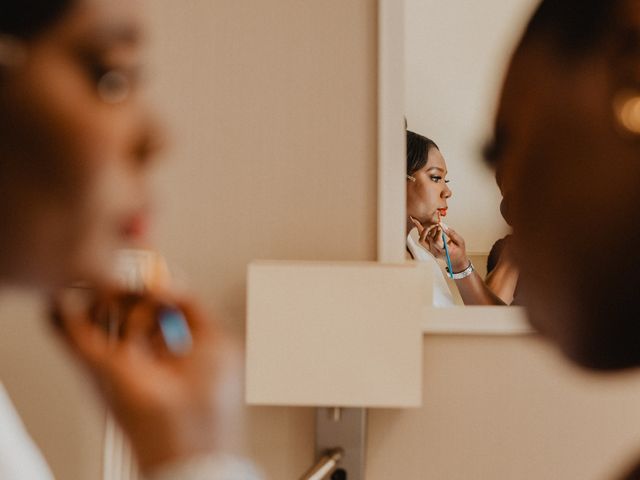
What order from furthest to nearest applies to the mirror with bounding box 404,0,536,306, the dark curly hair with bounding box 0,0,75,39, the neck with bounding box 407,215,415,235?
the neck with bounding box 407,215,415,235
the mirror with bounding box 404,0,536,306
the dark curly hair with bounding box 0,0,75,39

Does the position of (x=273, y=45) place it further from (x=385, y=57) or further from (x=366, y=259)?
(x=366, y=259)

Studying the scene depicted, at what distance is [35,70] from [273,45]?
521 mm

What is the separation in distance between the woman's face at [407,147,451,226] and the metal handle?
480mm

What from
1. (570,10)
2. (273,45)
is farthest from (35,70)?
(570,10)

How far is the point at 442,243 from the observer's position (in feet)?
4.25

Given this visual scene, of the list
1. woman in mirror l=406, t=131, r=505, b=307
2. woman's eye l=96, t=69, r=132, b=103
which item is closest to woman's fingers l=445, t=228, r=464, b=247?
woman in mirror l=406, t=131, r=505, b=307

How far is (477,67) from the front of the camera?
1210 mm

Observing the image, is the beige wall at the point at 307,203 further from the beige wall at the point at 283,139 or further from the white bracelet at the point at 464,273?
the white bracelet at the point at 464,273

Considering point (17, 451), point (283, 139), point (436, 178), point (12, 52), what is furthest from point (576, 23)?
point (17, 451)

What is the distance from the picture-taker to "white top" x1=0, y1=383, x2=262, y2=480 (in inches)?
44.5

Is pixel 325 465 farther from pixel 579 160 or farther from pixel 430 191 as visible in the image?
pixel 579 160

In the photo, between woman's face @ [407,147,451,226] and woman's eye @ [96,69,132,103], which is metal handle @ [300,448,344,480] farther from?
woman's eye @ [96,69,132,103]

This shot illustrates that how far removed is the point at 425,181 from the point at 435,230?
9 centimetres

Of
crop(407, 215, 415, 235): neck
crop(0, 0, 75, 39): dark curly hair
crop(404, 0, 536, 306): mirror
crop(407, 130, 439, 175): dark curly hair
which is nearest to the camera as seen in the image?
crop(0, 0, 75, 39): dark curly hair
